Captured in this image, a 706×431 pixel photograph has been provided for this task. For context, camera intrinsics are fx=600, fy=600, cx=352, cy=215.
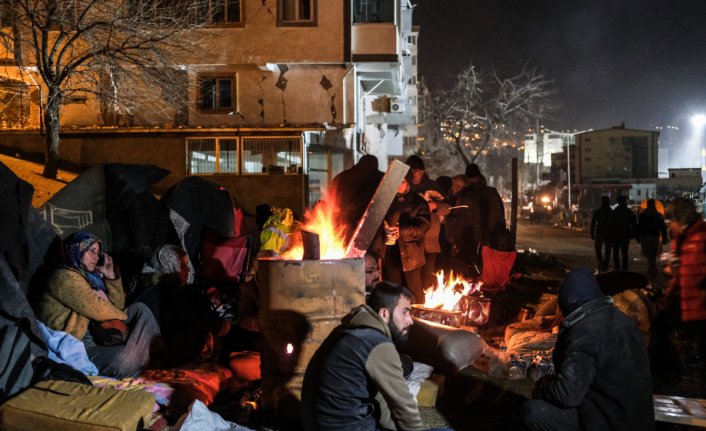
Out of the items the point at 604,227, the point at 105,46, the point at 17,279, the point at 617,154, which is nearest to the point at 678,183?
the point at 617,154

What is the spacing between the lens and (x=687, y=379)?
6652 mm

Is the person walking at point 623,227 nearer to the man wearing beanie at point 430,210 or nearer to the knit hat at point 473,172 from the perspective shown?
the knit hat at point 473,172

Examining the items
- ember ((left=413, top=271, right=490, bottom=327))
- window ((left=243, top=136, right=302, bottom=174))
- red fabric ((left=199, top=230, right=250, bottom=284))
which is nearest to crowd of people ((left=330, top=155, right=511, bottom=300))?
ember ((left=413, top=271, right=490, bottom=327))

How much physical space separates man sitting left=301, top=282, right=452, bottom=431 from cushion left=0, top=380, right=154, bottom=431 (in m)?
1.61

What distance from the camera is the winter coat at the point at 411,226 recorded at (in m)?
8.48

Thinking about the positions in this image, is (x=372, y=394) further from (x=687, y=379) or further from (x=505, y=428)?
(x=687, y=379)

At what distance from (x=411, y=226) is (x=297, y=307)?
3.67 metres

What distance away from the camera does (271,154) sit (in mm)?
20422

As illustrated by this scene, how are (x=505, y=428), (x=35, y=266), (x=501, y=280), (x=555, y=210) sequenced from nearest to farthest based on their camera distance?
(x=505, y=428), (x=35, y=266), (x=501, y=280), (x=555, y=210)

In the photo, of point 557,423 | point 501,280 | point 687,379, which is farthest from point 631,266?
point 557,423

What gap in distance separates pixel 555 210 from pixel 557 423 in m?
46.0

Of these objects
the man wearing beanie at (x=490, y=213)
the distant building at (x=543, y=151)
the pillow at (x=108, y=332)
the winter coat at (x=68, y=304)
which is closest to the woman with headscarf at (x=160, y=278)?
the pillow at (x=108, y=332)

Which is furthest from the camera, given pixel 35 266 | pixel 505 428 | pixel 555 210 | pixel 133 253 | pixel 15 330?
pixel 555 210

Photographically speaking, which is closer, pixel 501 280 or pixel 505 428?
pixel 505 428
